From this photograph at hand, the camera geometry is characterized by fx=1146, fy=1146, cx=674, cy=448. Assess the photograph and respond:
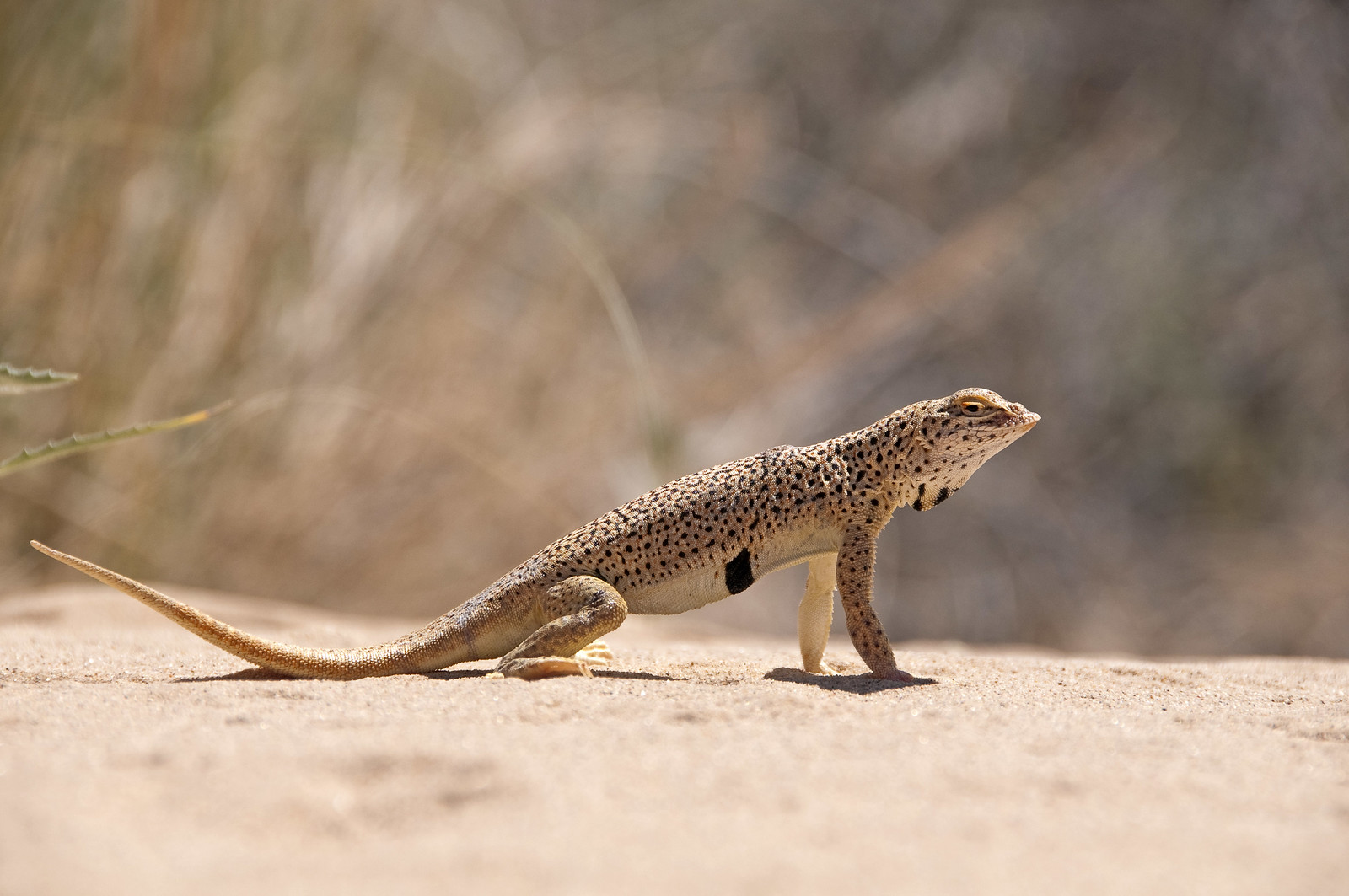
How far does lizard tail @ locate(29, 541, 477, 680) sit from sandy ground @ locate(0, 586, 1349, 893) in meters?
0.09

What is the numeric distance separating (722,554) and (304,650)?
1.39 m

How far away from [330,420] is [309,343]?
0.62 metres

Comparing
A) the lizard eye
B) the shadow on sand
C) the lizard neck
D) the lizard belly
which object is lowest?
the shadow on sand

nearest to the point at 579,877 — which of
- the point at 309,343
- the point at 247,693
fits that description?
the point at 247,693

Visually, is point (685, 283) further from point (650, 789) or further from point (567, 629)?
point (650, 789)

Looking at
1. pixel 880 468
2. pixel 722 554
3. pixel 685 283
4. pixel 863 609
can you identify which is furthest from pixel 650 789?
pixel 685 283

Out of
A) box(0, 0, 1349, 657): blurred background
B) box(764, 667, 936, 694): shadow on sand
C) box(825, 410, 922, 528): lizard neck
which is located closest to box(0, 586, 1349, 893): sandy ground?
box(764, 667, 936, 694): shadow on sand

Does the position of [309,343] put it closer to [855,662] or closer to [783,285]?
[855,662]

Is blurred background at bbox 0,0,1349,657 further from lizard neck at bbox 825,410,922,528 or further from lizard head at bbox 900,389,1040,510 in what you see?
lizard head at bbox 900,389,1040,510

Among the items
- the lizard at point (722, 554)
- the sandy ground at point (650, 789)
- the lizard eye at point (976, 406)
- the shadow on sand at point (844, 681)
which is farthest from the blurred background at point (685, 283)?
the sandy ground at point (650, 789)

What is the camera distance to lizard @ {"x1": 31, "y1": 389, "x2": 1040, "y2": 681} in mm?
3658

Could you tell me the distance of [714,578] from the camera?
Answer: 12.9ft

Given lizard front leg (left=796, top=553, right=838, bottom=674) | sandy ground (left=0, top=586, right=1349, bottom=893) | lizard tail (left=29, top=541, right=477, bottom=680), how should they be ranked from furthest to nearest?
lizard front leg (left=796, top=553, right=838, bottom=674) < lizard tail (left=29, top=541, right=477, bottom=680) < sandy ground (left=0, top=586, right=1349, bottom=893)

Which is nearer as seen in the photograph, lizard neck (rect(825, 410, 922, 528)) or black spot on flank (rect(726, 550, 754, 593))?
black spot on flank (rect(726, 550, 754, 593))
